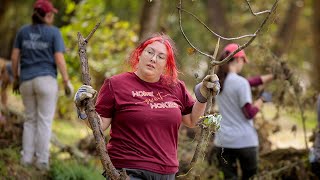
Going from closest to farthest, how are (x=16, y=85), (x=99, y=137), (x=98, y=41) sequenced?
(x=99, y=137)
(x=16, y=85)
(x=98, y=41)

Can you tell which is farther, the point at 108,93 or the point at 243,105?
the point at 243,105

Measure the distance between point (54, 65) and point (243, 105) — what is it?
2.31 metres

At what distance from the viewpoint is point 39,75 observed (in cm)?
691

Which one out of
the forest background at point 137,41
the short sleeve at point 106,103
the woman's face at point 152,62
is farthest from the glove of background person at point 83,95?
the forest background at point 137,41

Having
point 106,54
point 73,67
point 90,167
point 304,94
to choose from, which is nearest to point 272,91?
point 304,94

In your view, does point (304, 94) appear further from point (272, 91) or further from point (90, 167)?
point (90, 167)

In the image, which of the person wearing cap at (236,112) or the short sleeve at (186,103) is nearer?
the short sleeve at (186,103)

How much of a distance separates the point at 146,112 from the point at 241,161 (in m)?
2.74

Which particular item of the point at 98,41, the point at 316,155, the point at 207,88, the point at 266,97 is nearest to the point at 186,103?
the point at 207,88

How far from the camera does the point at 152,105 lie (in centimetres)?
413

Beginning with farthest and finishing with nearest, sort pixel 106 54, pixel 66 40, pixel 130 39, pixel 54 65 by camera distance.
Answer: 1. pixel 130 39
2. pixel 106 54
3. pixel 66 40
4. pixel 54 65

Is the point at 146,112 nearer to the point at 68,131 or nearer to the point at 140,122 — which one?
the point at 140,122

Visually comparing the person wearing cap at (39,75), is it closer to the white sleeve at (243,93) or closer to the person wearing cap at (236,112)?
the person wearing cap at (236,112)

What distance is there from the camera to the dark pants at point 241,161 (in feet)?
21.2
